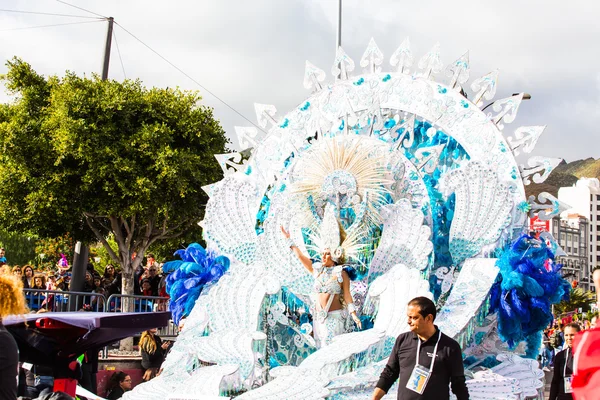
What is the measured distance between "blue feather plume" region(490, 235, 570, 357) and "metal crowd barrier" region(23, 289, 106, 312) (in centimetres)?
657

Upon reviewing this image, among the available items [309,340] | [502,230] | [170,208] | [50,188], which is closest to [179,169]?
[170,208]

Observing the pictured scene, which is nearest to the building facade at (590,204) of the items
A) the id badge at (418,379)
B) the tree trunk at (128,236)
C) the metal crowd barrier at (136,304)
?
the tree trunk at (128,236)

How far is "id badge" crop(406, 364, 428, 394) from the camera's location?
426cm

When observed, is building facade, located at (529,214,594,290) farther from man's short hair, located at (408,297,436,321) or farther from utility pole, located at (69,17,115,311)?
man's short hair, located at (408,297,436,321)

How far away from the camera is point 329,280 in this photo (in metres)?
7.68

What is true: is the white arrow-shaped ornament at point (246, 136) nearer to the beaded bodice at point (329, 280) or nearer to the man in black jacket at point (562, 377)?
the beaded bodice at point (329, 280)

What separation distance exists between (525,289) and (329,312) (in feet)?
6.25

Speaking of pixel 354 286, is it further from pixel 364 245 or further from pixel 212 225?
pixel 212 225

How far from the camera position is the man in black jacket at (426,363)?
4.27 m

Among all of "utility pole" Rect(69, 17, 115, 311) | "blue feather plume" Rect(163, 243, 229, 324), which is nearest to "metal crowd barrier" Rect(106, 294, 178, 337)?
"utility pole" Rect(69, 17, 115, 311)

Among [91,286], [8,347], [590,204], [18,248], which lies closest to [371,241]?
[8,347]

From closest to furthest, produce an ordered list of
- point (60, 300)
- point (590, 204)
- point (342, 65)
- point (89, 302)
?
point (342, 65) → point (60, 300) → point (89, 302) → point (590, 204)

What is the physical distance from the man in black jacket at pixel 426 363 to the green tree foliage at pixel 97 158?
11.0 metres

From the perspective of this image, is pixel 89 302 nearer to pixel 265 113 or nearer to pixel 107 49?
pixel 265 113
